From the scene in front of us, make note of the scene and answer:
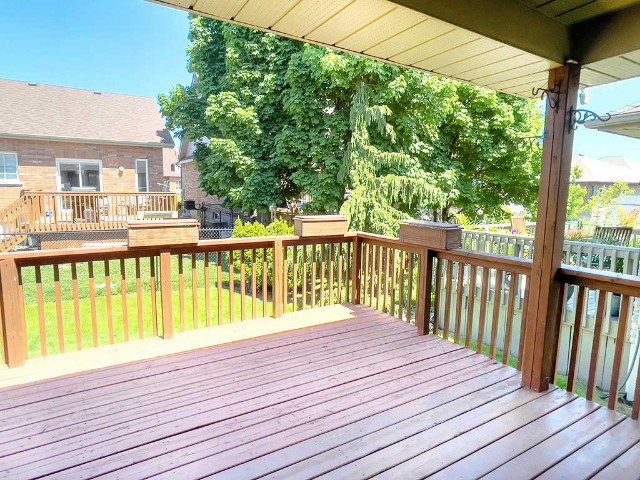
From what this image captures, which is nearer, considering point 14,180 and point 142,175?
point 14,180

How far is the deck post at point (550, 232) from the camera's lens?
2.29 metres

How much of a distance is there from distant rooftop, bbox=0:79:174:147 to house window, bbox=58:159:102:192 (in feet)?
2.69

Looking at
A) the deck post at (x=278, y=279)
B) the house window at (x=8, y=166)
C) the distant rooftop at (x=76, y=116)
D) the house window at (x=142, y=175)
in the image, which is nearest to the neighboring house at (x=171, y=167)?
the distant rooftop at (x=76, y=116)

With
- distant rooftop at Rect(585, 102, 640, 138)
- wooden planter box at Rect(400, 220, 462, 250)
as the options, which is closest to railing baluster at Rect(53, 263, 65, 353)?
wooden planter box at Rect(400, 220, 462, 250)

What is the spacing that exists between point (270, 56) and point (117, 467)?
30.5 feet

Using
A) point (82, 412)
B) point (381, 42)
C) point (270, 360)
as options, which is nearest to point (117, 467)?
point (82, 412)

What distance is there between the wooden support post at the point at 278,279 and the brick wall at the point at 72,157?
11423mm

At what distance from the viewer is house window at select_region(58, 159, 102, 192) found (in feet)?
41.2

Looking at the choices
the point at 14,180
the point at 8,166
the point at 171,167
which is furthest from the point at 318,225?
the point at 171,167

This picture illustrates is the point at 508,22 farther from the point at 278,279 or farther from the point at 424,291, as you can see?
the point at 278,279

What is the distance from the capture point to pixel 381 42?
2.15 metres

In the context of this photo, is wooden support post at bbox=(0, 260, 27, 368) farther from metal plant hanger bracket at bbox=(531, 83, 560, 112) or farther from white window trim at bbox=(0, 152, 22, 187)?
white window trim at bbox=(0, 152, 22, 187)

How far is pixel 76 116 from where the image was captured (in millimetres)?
13219

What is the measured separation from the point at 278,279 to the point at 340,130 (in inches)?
223
